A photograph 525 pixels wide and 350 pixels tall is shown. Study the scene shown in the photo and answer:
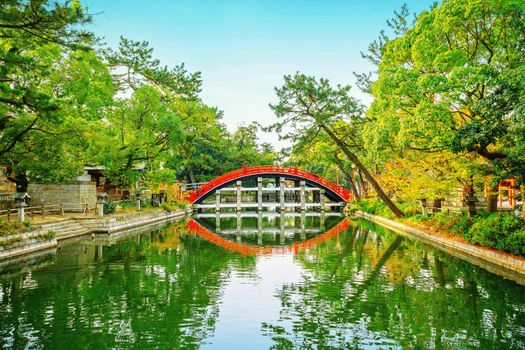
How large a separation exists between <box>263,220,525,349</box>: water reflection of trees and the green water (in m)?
0.03

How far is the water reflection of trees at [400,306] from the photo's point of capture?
7922 millimetres

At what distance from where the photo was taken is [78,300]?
10180mm

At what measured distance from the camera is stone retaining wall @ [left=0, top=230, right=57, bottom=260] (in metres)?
15.0

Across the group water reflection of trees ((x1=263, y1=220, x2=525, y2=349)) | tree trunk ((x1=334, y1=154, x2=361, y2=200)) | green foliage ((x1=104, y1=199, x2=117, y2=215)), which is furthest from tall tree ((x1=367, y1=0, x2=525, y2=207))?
tree trunk ((x1=334, y1=154, x2=361, y2=200))

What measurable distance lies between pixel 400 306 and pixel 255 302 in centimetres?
375

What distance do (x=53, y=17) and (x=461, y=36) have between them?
16023mm

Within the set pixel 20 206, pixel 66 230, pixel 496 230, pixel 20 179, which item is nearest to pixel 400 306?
pixel 496 230

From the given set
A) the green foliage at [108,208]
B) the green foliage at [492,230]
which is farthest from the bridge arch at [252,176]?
the green foliage at [492,230]

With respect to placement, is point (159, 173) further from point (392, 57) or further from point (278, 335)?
point (278, 335)

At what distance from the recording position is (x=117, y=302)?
10117 mm

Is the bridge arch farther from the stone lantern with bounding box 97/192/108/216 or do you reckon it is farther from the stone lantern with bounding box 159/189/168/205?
the stone lantern with bounding box 97/192/108/216

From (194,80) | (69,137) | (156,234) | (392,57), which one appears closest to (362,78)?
(392,57)

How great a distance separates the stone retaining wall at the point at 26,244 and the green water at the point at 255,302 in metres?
0.78

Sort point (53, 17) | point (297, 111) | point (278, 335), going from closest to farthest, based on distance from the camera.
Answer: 1. point (278, 335)
2. point (53, 17)
3. point (297, 111)
